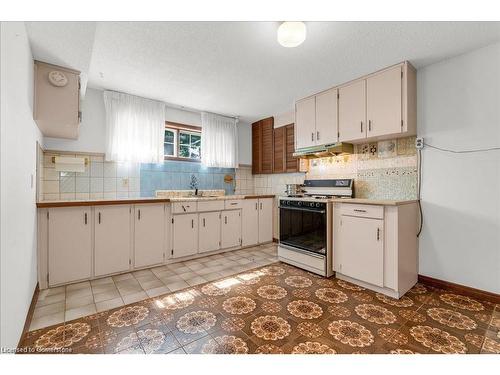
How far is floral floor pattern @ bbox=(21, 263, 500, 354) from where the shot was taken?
1449mm

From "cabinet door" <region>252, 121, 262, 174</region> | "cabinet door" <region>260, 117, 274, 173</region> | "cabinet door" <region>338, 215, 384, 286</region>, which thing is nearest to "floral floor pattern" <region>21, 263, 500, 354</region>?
"cabinet door" <region>338, 215, 384, 286</region>

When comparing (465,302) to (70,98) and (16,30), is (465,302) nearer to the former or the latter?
(16,30)

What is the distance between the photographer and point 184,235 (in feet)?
10.3

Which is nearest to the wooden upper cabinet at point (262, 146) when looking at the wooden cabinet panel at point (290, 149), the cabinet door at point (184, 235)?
the wooden cabinet panel at point (290, 149)

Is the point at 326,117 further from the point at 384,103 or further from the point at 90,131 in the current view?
the point at 90,131

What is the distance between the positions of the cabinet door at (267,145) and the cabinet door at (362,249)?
2068 millimetres

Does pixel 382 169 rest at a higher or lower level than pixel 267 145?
lower

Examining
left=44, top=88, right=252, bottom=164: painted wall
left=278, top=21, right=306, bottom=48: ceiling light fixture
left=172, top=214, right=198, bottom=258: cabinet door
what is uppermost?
left=278, top=21, right=306, bottom=48: ceiling light fixture

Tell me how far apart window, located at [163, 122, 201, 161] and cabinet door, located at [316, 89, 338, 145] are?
81.2 inches

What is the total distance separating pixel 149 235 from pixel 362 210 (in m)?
2.48

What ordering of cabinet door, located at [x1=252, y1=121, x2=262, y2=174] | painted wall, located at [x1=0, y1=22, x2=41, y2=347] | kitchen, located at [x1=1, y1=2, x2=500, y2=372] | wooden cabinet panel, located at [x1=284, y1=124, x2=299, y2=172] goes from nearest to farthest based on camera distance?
painted wall, located at [x1=0, y1=22, x2=41, y2=347] < kitchen, located at [x1=1, y1=2, x2=500, y2=372] < wooden cabinet panel, located at [x1=284, y1=124, x2=299, y2=172] < cabinet door, located at [x1=252, y1=121, x2=262, y2=174]

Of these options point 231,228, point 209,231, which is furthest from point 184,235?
point 231,228

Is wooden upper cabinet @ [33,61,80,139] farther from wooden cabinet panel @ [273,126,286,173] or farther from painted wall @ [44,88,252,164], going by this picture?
wooden cabinet panel @ [273,126,286,173]

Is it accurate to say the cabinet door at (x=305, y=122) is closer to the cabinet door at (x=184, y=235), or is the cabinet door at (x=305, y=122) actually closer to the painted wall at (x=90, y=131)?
the cabinet door at (x=184, y=235)
